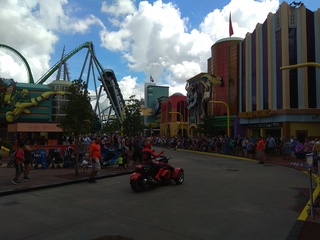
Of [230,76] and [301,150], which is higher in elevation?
[230,76]

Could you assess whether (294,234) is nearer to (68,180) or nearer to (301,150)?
(68,180)

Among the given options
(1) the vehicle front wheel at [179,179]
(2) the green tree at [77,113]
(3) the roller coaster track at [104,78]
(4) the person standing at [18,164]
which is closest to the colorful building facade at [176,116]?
(3) the roller coaster track at [104,78]

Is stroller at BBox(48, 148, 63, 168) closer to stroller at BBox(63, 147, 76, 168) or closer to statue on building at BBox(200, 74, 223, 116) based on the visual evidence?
stroller at BBox(63, 147, 76, 168)

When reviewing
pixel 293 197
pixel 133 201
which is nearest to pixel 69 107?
pixel 133 201

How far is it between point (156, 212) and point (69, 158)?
9446 mm

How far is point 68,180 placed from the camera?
1099 cm

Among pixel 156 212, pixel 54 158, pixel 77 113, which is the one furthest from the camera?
pixel 54 158

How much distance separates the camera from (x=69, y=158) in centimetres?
1509

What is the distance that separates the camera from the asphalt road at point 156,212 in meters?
5.43

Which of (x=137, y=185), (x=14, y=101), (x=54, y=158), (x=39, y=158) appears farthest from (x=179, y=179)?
(x=14, y=101)

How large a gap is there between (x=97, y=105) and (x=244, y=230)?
215 feet

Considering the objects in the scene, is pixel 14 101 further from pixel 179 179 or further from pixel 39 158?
pixel 179 179

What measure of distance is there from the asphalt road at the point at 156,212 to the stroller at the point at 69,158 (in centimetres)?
460

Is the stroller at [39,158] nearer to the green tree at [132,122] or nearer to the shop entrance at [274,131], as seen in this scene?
the green tree at [132,122]
